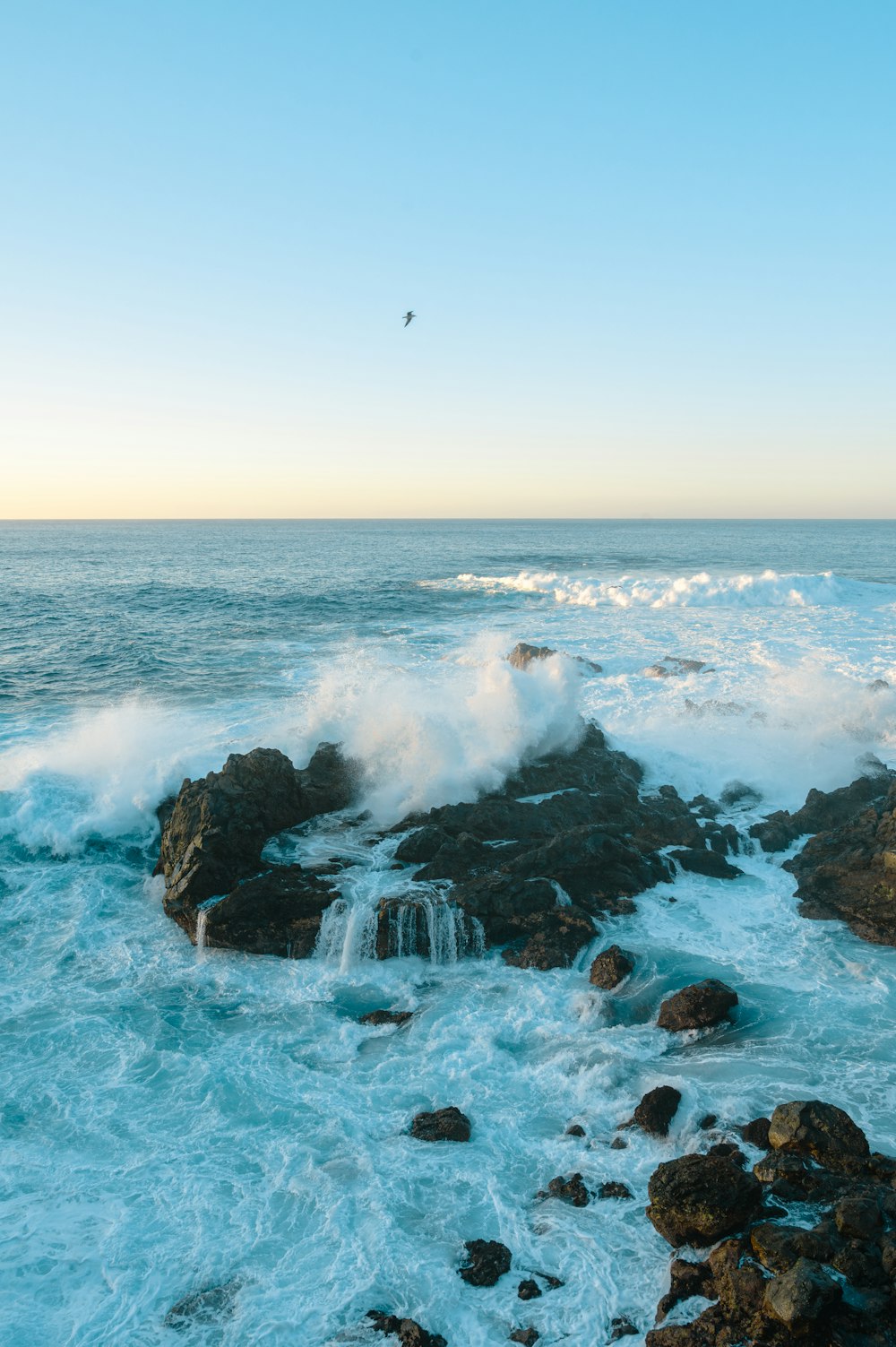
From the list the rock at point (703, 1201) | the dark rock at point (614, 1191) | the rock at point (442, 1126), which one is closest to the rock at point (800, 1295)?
the rock at point (703, 1201)

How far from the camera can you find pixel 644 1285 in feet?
23.8

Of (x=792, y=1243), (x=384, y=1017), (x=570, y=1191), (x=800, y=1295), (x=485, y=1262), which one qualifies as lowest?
(x=485, y=1262)

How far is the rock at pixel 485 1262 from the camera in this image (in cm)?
741

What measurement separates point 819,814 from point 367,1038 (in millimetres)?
11585

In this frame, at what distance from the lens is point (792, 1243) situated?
6.86m

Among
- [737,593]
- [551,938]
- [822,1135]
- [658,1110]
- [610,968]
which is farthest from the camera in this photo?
[737,593]

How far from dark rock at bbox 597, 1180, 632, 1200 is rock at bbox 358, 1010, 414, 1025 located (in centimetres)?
377

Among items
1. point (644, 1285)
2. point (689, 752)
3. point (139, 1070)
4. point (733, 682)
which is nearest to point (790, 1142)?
point (644, 1285)

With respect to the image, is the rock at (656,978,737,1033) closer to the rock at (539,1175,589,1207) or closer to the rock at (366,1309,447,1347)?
the rock at (539,1175,589,1207)

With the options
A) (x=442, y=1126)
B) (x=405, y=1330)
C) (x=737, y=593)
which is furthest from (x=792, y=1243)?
(x=737, y=593)

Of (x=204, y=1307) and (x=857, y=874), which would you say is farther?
(x=857, y=874)

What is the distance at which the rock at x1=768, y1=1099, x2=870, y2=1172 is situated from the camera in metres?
7.96

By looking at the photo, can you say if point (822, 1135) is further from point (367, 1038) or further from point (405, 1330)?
point (367, 1038)

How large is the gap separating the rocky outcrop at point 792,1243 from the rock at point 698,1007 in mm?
2289
